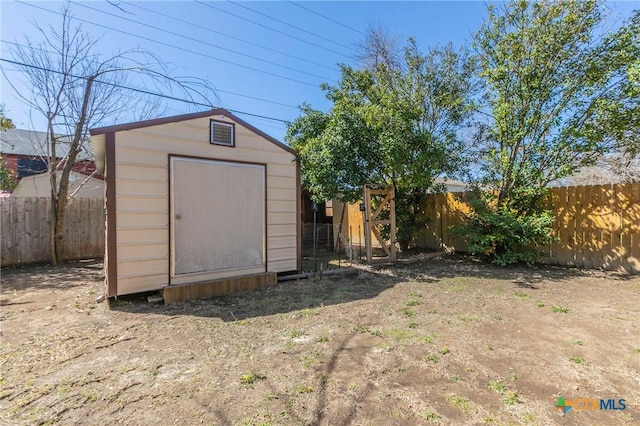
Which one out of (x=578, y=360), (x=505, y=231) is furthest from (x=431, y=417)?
(x=505, y=231)

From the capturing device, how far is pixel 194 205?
4.50m

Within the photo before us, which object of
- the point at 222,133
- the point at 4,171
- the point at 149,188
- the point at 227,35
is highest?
the point at 227,35

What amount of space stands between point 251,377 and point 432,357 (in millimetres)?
1471

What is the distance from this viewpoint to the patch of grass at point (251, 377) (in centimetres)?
223

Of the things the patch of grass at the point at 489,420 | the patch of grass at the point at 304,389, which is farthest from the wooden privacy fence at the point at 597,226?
the patch of grass at the point at 304,389

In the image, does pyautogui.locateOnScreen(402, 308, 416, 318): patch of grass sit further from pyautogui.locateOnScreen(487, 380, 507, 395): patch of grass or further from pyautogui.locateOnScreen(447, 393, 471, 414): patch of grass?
pyautogui.locateOnScreen(447, 393, 471, 414): patch of grass

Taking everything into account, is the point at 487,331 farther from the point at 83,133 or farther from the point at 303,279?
the point at 83,133

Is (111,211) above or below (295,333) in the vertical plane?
above

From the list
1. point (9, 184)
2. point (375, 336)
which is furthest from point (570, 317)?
point (9, 184)

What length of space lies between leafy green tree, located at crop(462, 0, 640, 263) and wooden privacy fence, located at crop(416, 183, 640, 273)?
15.1 inches

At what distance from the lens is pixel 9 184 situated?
8.38 meters

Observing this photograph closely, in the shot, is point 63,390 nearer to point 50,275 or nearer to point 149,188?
point 149,188

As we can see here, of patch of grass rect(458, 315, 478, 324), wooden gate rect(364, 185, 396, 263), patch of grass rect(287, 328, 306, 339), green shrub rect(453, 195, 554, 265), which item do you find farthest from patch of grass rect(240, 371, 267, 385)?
green shrub rect(453, 195, 554, 265)

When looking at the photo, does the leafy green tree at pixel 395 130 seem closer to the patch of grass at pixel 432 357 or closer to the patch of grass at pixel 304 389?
the patch of grass at pixel 432 357
